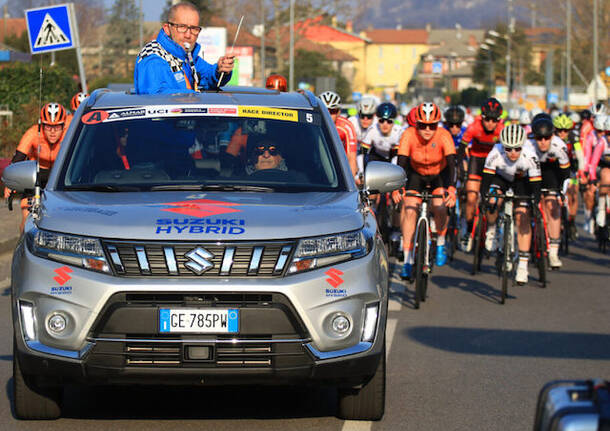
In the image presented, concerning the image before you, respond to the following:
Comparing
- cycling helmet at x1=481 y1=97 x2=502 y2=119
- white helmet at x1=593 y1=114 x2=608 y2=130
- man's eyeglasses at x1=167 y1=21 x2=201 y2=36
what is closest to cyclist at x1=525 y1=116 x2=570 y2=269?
cycling helmet at x1=481 y1=97 x2=502 y2=119

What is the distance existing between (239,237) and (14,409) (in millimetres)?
1723

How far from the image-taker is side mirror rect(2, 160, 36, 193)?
6.88m

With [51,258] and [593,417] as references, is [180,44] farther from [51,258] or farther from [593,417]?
[593,417]

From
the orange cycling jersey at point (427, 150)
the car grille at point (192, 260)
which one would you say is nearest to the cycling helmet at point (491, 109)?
the orange cycling jersey at point (427, 150)

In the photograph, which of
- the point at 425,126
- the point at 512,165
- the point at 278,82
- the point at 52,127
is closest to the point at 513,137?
the point at 512,165

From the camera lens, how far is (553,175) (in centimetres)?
1521

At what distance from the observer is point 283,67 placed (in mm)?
86375

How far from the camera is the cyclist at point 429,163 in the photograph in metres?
12.7

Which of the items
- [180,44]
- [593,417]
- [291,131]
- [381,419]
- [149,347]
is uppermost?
[180,44]

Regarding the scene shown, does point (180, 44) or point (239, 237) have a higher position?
point (180, 44)

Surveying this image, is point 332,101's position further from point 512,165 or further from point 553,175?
point 512,165

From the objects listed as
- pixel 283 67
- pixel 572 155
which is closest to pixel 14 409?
pixel 572 155

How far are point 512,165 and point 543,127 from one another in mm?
928

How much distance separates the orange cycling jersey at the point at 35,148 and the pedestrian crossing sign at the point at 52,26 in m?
8.46
